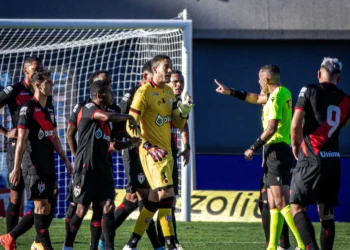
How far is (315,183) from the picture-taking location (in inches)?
313

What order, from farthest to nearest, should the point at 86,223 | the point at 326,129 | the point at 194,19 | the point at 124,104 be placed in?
the point at 194,19, the point at 86,223, the point at 124,104, the point at 326,129

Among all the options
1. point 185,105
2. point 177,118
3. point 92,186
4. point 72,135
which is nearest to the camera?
point 92,186

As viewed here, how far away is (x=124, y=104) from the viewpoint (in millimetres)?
9773

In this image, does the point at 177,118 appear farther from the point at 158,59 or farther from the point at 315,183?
the point at 315,183

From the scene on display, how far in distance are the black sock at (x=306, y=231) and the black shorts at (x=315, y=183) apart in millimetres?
126

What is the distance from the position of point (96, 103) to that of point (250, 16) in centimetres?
1147

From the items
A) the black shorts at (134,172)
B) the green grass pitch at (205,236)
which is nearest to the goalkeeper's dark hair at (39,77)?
the black shorts at (134,172)

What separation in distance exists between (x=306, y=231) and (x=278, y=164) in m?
1.69

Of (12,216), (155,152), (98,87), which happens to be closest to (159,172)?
Result: (155,152)

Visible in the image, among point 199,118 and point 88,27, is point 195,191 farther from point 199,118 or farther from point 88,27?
point 199,118

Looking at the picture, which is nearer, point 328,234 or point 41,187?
point 328,234

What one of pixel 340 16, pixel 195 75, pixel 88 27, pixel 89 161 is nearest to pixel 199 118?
pixel 195 75

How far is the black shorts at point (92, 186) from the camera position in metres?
8.56

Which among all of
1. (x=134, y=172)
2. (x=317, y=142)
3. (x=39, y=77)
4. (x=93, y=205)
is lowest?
(x=93, y=205)
